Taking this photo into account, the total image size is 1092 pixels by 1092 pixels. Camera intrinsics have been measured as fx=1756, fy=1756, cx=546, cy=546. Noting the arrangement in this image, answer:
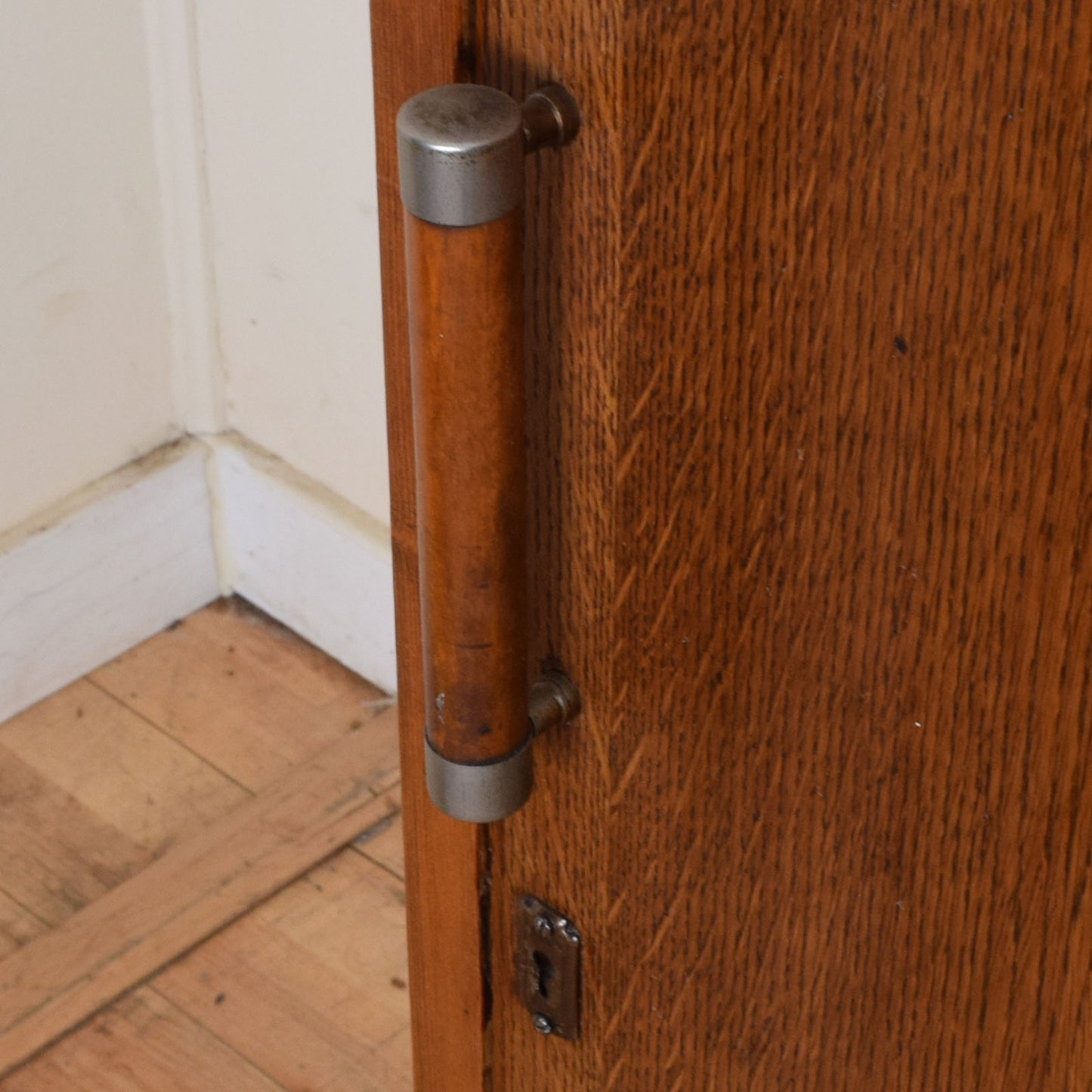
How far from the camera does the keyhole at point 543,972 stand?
651mm

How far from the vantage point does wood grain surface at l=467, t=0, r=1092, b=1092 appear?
458 mm

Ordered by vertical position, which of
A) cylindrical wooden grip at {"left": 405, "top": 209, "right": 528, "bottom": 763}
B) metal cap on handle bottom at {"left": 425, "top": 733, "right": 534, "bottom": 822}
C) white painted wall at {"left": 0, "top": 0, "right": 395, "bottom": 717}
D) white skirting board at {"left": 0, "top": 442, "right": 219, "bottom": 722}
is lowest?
white skirting board at {"left": 0, "top": 442, "right": 219, "bottom": 722}

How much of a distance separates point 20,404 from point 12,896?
0.46 m

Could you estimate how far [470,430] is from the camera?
502mm

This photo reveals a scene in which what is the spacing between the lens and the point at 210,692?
1790 millimetres

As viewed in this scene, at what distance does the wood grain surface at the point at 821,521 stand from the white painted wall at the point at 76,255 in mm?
1120

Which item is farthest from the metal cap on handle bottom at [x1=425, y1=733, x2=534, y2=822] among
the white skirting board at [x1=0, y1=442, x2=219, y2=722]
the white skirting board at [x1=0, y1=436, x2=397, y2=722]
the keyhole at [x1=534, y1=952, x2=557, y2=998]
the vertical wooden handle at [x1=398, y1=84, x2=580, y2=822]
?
the white skirting board at [x1=0, y1=442, x2=219, y2=722]

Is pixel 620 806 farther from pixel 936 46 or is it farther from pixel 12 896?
pixel 12 896

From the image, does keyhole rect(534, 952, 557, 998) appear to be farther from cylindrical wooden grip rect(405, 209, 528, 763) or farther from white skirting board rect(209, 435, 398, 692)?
white skirting board rect(209, 435, 398, 692)

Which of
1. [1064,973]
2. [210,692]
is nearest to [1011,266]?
[1064,973]

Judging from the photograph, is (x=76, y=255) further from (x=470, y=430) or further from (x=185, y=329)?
(x=470, y=430)

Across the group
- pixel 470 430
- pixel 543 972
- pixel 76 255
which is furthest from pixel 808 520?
pixel 76 255

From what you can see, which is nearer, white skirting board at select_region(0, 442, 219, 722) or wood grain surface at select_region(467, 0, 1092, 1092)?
wood grain surface at select_region(467, 0, 1092, 1092)

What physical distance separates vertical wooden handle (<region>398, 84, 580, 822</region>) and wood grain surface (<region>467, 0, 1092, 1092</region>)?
3 centimetres
